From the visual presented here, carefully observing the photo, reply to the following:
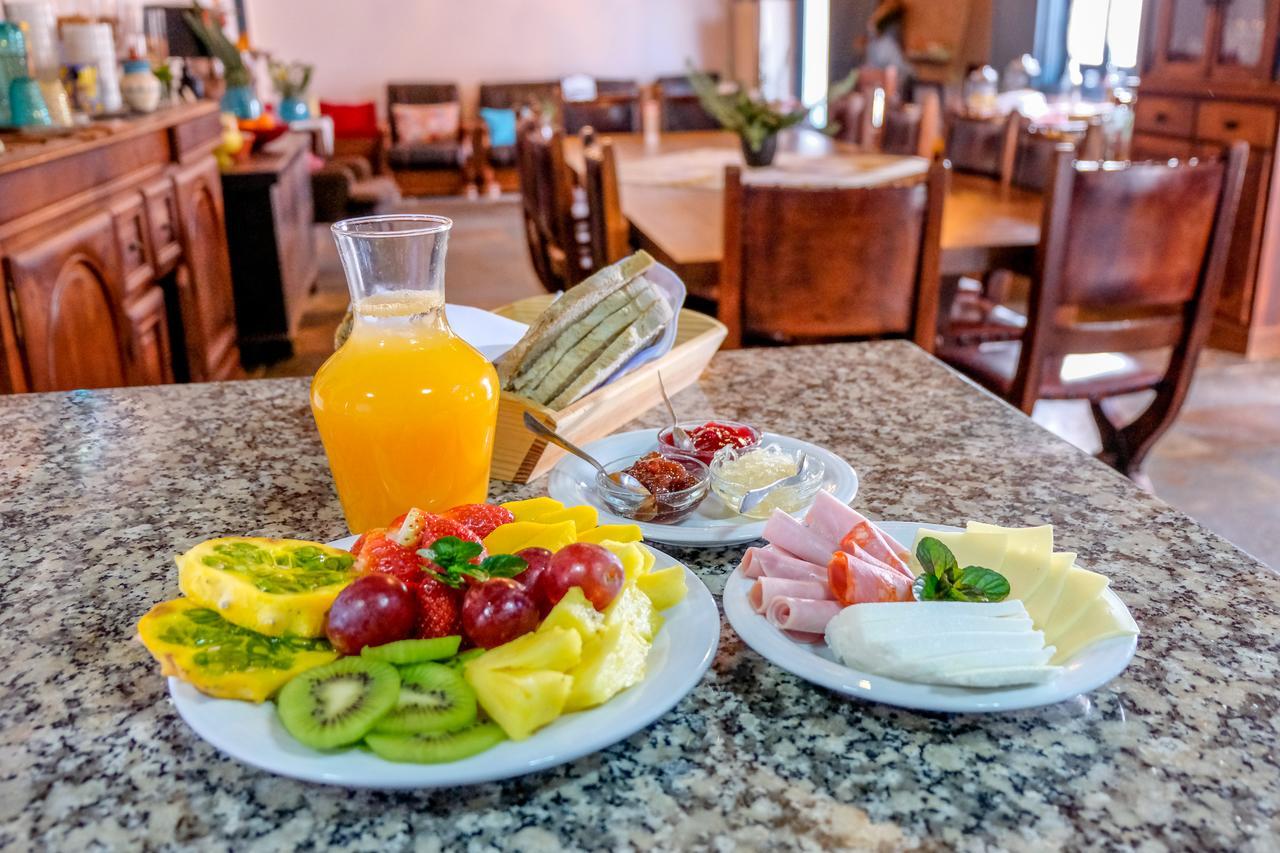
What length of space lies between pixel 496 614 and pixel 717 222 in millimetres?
1985

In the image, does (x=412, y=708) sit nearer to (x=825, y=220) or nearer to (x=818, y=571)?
(x=818, y=571)

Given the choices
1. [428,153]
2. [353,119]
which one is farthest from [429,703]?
[353,119]

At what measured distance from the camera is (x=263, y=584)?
0.60 m

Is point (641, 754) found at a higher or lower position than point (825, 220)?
lower

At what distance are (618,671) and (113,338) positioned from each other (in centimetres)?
226

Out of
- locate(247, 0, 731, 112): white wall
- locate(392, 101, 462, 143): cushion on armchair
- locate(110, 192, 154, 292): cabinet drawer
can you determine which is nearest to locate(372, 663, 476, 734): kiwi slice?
locate(110, 192, 154, 292): cabinet drawer

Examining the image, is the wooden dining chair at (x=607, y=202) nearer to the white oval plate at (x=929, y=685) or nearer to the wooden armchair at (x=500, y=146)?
the white oval plate at (x=929, y=685)

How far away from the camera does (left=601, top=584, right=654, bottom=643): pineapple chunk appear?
0.59 metres

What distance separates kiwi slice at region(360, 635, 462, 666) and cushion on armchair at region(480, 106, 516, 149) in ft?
25.1

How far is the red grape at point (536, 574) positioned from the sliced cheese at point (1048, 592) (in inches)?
11.7

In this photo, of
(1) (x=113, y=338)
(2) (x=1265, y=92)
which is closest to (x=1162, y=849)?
(1) (x=113, y=338)

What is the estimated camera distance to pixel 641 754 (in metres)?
0.58

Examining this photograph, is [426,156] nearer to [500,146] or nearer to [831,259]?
[500,146]

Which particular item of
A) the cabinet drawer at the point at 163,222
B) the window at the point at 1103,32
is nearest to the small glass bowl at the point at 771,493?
the cabinet drawer at the point at 163,222
